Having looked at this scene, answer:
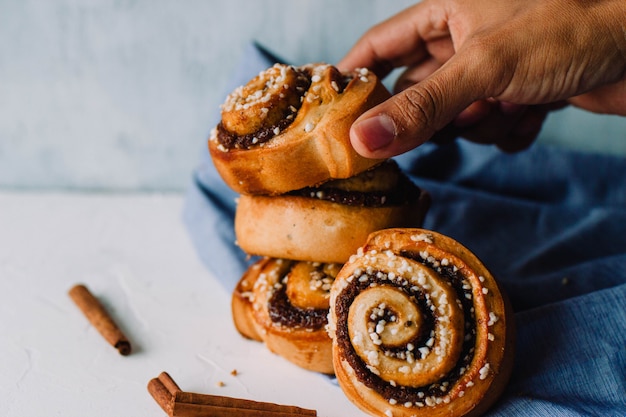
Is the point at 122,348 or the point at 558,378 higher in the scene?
the point at 122,348

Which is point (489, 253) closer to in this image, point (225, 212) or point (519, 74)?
point (519, 74)

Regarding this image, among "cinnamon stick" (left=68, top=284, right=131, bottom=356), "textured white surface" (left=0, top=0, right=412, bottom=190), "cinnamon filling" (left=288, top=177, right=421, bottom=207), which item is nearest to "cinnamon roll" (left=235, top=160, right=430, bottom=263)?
"cinnamon filling" (left=288, top=177, right=421, bottom=207)

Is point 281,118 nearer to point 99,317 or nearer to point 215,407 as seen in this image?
point 215,407

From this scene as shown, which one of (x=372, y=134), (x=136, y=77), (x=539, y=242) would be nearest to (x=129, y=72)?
(x=136, y=77)

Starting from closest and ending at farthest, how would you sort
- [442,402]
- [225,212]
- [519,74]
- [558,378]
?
1. [442,402]
2. [558,378]
3. [519,74]
4. [225,212]

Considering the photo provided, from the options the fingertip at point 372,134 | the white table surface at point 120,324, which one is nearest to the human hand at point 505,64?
the fingertip at point 372,134

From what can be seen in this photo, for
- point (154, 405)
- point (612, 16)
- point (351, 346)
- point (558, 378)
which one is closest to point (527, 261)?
point (558, 378)

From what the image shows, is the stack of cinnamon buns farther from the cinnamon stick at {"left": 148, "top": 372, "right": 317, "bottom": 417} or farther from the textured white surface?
the textured white surface
